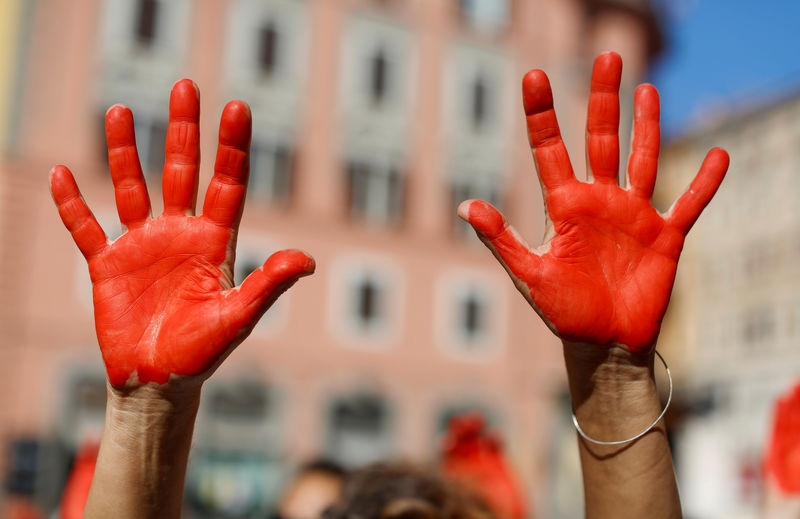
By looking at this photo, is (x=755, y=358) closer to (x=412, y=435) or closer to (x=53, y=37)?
(x=412, y=435)

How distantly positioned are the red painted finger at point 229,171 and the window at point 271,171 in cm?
1587

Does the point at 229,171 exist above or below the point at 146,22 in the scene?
below

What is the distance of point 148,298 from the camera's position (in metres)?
1.67

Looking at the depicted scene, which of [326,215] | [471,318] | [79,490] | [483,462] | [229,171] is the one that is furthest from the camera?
[471,318]

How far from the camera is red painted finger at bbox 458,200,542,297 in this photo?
163 cm

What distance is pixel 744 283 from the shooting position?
3684 centimetres

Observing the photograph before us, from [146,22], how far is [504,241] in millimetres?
16247

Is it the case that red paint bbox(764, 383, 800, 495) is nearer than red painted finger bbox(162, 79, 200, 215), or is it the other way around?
red painted finger bbox(162, 79, 200, 215)

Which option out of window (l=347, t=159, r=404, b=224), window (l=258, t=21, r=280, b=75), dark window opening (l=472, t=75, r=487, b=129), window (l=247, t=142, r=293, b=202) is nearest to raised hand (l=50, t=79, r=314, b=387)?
window (l=247, t=142, r=293, b=202)

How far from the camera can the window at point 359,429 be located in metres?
17.5

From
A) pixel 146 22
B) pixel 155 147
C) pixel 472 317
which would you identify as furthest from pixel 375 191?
pixel 146 22

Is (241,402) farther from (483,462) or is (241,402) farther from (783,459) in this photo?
(783,459)

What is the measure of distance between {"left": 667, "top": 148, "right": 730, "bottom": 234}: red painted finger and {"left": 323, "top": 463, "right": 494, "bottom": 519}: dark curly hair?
0.97 m

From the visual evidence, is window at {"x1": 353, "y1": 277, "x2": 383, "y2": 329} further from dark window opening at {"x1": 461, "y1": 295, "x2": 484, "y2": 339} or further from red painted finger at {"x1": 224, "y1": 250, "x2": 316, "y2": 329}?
red painted finger at {"x1": 224, "y1": 250, "x2": 316, "y2": 329}
